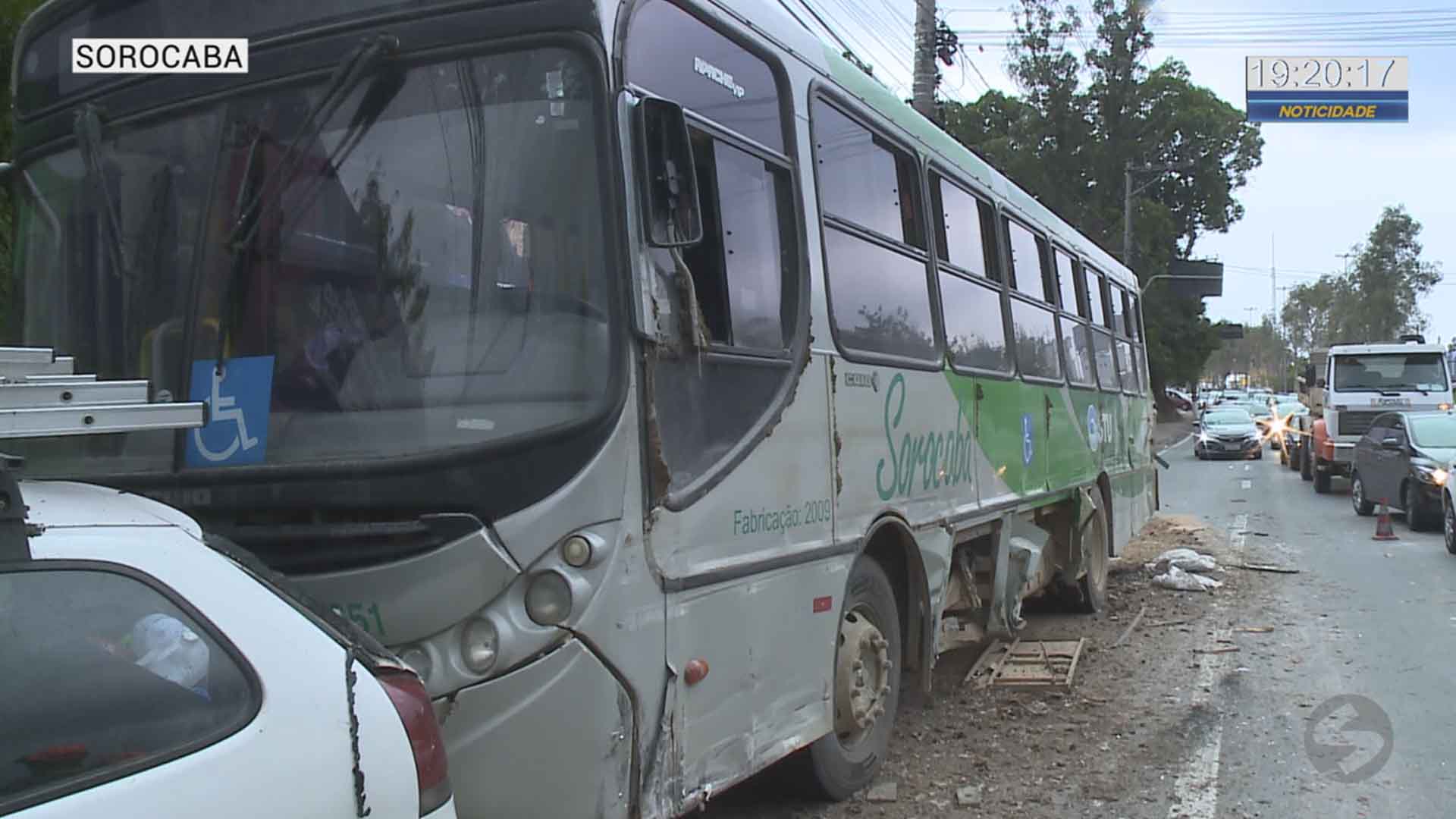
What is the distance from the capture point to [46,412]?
2.39m

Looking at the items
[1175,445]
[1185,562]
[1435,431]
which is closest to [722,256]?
[1185,562]

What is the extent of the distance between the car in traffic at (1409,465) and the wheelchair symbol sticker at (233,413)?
14962mm

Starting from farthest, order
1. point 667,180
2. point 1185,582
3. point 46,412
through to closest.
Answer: point 1185,582 < point 667,180 < point 46,412

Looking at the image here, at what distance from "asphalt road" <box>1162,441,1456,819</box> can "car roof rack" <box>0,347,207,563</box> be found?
461cm

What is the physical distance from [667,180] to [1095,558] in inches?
308

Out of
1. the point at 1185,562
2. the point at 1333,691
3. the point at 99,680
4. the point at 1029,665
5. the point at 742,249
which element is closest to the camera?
the point at 99,680

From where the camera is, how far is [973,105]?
51531 mm

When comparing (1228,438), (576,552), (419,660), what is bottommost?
(1228,438)

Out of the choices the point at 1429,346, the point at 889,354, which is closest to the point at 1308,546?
the point at 1429,346

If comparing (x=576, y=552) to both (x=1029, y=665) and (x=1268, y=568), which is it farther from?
(x=1268, y=568)

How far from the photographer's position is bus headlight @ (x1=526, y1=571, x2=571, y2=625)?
3.46 metres

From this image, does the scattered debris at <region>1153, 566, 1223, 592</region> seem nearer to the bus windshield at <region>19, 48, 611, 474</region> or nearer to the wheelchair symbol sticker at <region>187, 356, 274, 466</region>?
the bus windshield at <region>19, 48, 611, 474</region>

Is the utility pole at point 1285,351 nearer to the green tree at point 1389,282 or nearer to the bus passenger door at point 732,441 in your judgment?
the green tree at point 1389,282

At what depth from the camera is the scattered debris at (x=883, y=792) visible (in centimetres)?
557
